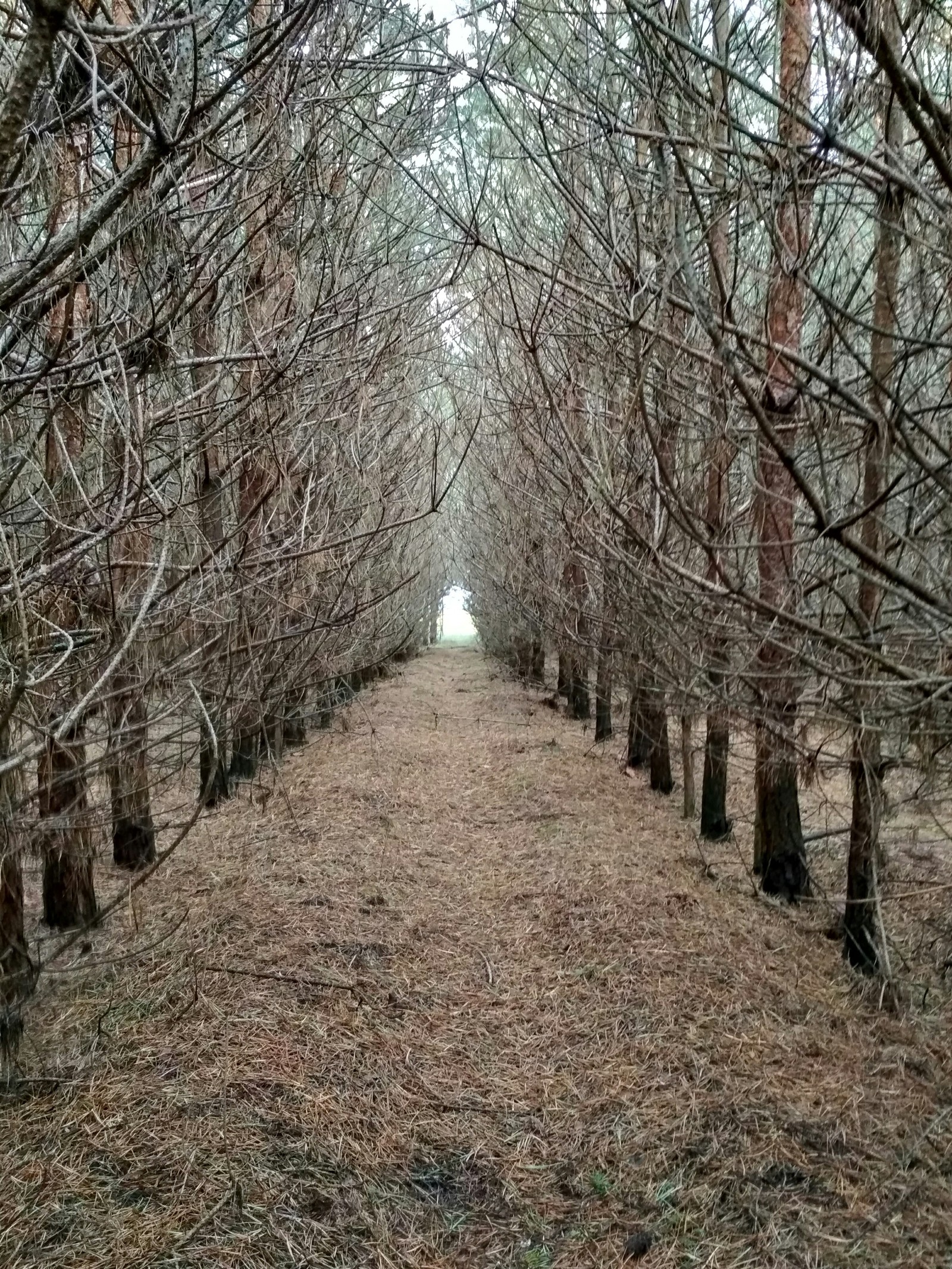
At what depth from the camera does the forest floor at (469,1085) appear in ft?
9.52

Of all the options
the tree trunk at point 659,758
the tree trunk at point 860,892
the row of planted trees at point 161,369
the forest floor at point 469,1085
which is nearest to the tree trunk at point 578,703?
the tree trunk at point 659,758

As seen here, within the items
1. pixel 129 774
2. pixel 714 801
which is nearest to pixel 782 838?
pixel 714 801

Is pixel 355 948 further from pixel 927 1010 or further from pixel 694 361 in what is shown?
pixel 694 361

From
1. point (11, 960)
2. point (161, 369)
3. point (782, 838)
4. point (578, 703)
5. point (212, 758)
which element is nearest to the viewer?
point (212, 758)

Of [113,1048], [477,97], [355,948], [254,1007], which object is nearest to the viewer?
[113,1048]

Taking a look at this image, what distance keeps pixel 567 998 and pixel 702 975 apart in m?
0.74

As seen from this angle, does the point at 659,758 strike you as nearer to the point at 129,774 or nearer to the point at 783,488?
the point at 783,488

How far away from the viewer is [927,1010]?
4.43m

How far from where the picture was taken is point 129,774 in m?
5.04

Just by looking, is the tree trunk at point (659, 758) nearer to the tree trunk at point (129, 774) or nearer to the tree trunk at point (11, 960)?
the tree trunk at point (129, 774)

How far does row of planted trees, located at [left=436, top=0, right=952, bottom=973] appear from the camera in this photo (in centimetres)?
257

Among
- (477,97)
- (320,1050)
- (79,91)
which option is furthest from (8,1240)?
(477,97)

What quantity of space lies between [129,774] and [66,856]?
0.51 metres

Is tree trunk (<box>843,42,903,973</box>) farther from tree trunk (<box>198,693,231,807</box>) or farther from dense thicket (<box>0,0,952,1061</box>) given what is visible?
tree trunk (<box>198,693,231,807</box>)
